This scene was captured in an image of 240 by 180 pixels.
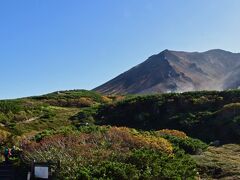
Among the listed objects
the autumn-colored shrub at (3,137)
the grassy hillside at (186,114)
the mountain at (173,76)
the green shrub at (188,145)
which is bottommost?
the green shrub at (188,145)

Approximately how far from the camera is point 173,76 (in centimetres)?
16375

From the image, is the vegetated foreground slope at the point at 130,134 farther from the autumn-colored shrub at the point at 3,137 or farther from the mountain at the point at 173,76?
the mountain at the point at 173,76

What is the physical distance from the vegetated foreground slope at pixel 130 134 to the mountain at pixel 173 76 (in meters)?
82.6

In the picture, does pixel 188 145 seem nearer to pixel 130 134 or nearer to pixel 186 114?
pixel 130 134

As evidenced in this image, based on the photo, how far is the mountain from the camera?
14712cm

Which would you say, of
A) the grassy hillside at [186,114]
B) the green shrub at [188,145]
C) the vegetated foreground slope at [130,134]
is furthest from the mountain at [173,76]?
the green shrub at [188,145]

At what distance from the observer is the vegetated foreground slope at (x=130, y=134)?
15773 millimetres

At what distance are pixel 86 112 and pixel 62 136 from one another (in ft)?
82.1

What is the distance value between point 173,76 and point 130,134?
470 ft

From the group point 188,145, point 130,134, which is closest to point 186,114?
point 188,145

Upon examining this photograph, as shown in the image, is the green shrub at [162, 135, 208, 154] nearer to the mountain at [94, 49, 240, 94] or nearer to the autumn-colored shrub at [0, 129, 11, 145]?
the autumn-colored shrub at [0, 129, 11, 145]

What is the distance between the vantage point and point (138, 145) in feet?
66.7

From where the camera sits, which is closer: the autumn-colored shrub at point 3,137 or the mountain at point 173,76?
the autumn-colored shrub at point 3,137

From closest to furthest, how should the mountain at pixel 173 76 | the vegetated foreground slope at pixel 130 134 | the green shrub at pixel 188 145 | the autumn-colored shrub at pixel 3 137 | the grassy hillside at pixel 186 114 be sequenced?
the vegetated foreground slope at pixel 130 134 < the green shrub at pixel 188 145 < the autumn-colored shrub at pixel 3 137 < the grassy hillside at pixel 186 114 < the mountain at pixel 173 76
